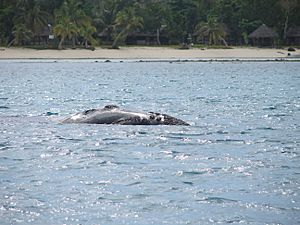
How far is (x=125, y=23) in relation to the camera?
112688 mm

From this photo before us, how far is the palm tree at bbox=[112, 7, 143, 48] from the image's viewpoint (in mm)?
112062

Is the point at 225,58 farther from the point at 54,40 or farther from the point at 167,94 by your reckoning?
the point at 167,94

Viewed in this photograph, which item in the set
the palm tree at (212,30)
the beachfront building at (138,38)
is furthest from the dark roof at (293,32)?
the beachfront building at (138,38)

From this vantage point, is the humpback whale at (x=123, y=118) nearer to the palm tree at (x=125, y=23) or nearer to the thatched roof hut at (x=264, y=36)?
the palm tree at (x=125, y=23)

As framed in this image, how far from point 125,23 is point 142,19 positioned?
401 cm

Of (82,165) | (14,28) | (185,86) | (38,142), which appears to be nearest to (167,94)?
(185,86)

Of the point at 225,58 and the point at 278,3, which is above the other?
the point at 278,3

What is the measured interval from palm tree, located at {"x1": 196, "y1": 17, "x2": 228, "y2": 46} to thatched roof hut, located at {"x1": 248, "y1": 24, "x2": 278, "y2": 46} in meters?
5.17

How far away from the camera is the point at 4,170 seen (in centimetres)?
1545

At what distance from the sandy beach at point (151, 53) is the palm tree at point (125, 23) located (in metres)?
2.01

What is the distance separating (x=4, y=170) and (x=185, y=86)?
37.8 meters

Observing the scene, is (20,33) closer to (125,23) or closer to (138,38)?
(125,23)

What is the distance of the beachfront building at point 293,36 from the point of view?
123 meters

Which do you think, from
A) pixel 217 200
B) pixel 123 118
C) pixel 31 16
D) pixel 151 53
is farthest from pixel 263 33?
pixel 217 200
